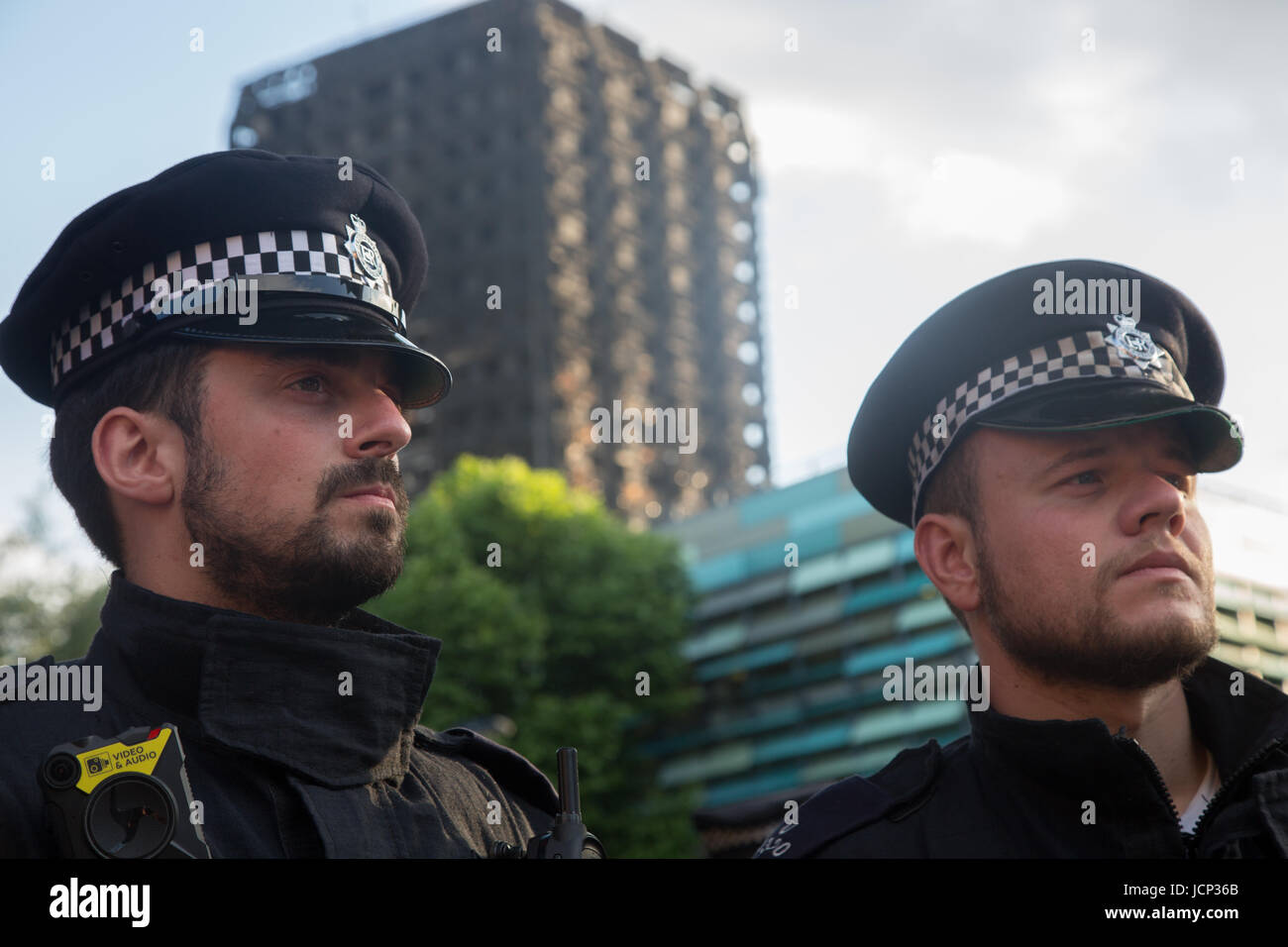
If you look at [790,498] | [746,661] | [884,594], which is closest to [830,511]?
[790,498]

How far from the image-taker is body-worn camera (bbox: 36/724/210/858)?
8.72 feet

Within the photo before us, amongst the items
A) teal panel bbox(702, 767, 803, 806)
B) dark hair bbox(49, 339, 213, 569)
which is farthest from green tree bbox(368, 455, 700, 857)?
dark hair bbox(49, 339, 213, 569)

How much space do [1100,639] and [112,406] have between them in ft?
8.00

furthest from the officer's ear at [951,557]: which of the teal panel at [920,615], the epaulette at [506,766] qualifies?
the teal panel at [920,615]

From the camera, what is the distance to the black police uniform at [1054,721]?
12.3ft

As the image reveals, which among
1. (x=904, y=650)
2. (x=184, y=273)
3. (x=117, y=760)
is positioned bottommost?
(x=117, y=760)

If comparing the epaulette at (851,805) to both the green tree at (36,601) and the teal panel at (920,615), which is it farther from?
the green tree at (36,601)

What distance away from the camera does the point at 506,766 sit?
3984 millimetres

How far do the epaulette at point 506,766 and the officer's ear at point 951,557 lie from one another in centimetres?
121

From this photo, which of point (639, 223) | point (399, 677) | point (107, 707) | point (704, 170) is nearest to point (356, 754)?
point (399, 677)

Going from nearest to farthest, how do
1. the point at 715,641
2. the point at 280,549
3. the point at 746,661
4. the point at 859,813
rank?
the point at 280,549, the point at 859,813, the point at 746,661, the point at 715,641

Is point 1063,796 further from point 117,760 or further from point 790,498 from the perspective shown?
point 790,498

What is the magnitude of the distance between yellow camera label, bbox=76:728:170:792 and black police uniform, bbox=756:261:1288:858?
1844mm

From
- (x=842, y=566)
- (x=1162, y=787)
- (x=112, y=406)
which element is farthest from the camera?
(x=842, y=566)
